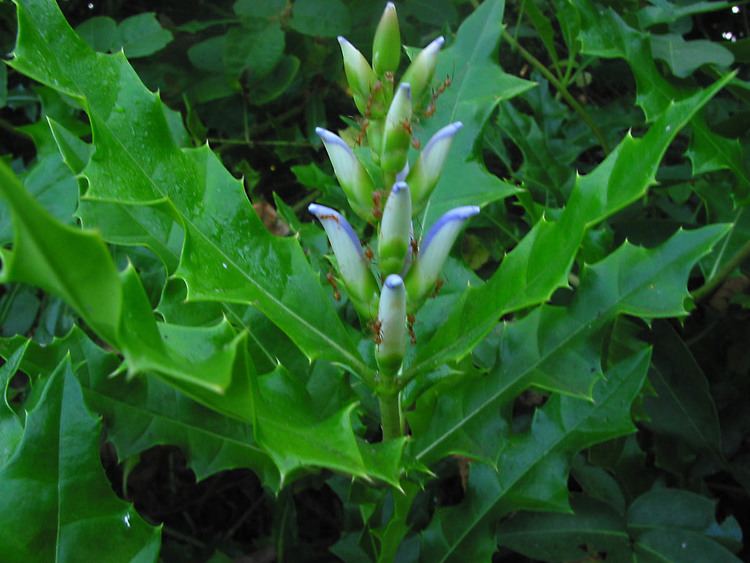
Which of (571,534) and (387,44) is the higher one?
(387,44)

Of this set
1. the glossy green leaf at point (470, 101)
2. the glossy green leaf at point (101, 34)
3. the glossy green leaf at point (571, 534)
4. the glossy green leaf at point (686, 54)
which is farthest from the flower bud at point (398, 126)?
the glossy green leaf at point (101, 34)

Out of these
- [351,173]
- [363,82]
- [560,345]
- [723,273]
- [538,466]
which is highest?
[363,82]

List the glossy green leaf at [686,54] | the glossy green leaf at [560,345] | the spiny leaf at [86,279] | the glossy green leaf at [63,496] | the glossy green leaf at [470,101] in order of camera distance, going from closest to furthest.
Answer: the spiny leaf at [86,279] < the glossy green leaf at [63,496] < the glossy green leaf at [560,345] < the glossy green leaf at [470,101] < the glossy green leaf at [686,54]

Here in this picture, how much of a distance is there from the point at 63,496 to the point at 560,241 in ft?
2.76

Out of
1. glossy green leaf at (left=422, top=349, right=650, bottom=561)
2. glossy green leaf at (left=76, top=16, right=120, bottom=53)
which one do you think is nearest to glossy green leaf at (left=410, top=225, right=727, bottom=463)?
glossy green leaf at (left=422, top=349, right=650, bottom=561)

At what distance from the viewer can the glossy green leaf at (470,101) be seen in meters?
1.57

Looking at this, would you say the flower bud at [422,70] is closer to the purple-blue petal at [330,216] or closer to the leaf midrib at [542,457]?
the purple-blue petal at [330,216]

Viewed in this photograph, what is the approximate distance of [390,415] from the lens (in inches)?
52.2

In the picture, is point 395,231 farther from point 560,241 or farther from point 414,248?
point 560,241

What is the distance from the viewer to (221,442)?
1403 mm

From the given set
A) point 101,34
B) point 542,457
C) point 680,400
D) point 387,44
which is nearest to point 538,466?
point 542,457

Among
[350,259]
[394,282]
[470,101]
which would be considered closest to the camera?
[394,282]

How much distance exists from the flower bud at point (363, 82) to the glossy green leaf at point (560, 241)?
323 mm

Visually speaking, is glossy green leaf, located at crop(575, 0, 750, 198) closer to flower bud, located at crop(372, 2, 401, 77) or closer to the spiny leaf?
flower bud, located at crop(372, 2, 401, 77)
